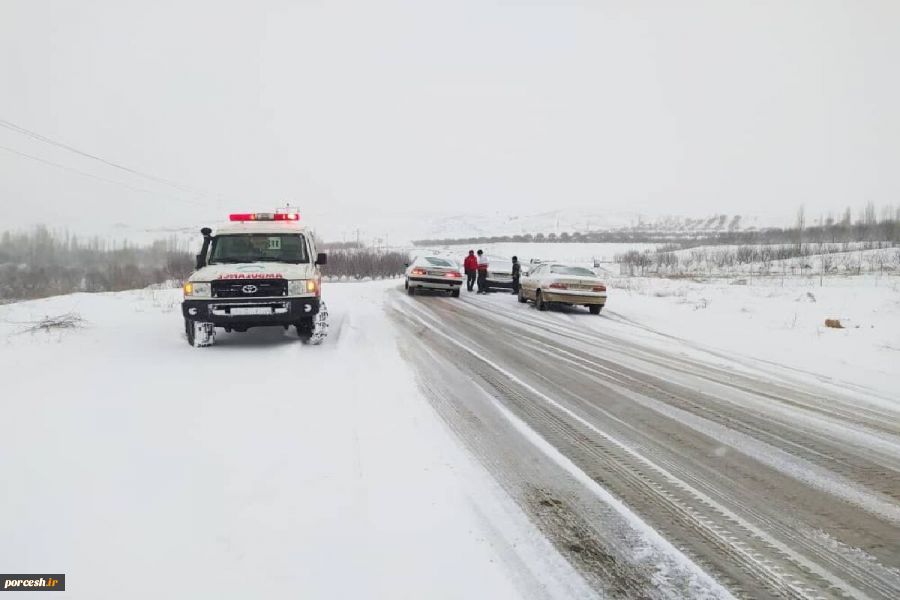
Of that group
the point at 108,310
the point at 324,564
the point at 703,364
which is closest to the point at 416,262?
the point at 108,310

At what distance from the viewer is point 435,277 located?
19.6 metres

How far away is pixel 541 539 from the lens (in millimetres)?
2879

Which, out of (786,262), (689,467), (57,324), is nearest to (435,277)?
(57,324)

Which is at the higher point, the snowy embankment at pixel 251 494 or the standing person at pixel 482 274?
the standing person at pixel 482 274

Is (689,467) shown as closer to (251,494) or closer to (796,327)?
(251,494)

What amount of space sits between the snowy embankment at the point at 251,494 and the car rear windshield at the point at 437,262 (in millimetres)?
13961

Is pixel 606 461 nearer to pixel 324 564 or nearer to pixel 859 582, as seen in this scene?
pixel 859 582

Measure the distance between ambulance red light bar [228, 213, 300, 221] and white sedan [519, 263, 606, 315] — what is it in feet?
26.1

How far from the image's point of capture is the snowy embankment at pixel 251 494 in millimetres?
2496

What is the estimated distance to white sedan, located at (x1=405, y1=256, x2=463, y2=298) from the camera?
64.0ft

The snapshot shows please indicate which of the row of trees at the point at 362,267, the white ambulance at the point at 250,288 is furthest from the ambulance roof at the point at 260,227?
the row of trees at the point at 362,267

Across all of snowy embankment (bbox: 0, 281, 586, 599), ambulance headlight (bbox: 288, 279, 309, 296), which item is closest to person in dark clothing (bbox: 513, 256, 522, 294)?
ambulance headlight (bbox: 288, 279, 309, 296)

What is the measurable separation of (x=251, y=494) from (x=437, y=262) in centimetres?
1746

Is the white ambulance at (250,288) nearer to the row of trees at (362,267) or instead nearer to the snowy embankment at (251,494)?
the snowy embankment at (251,494)
